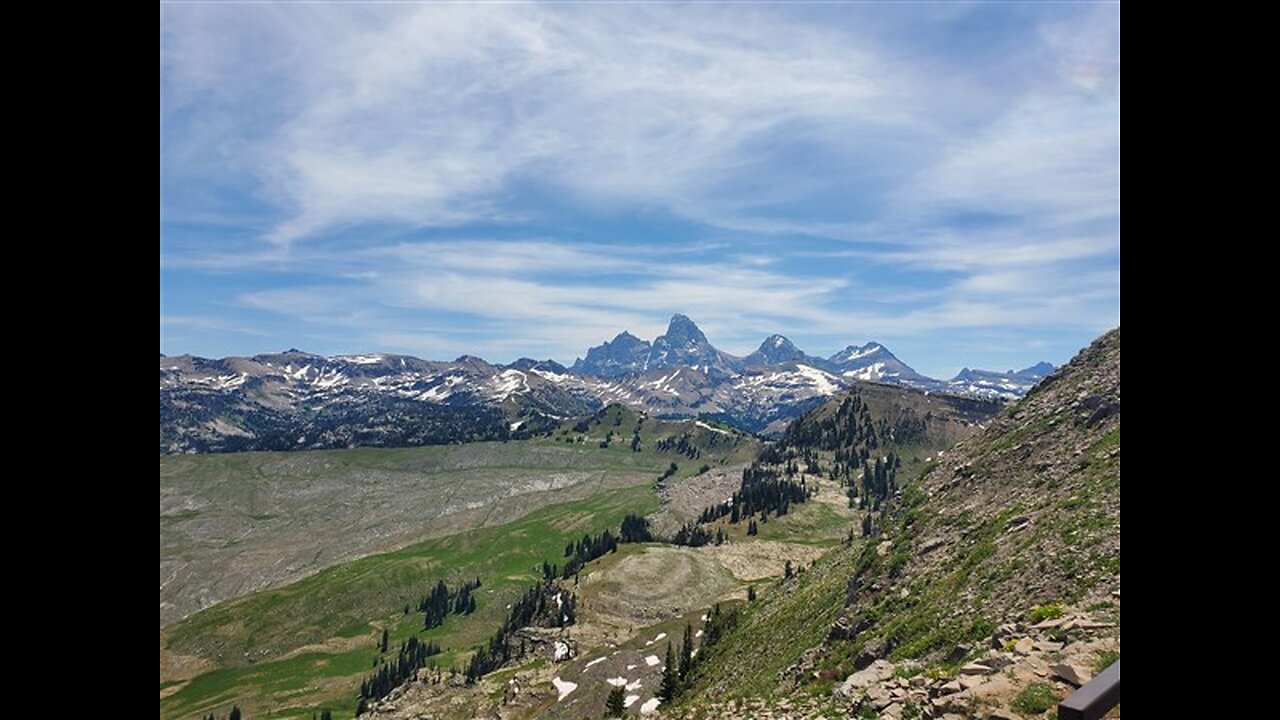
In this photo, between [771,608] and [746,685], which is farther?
[771,608]

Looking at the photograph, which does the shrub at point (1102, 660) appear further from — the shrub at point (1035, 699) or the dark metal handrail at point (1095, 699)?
the dark metal handrail at point (1095, 699)

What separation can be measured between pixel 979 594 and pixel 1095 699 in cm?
3308

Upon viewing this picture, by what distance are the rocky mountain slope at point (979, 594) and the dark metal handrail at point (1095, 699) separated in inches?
629

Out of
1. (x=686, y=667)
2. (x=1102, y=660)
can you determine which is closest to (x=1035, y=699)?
(x=1102, y=660)

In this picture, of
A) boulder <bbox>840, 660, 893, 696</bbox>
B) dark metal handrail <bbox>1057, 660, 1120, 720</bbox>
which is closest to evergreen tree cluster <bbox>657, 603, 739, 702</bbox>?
boulder <bbox>840, 660, 893, 696</bbox>

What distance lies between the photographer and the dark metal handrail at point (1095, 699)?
5.31 m

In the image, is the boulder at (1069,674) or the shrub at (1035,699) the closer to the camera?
the shrub at (1035,699)

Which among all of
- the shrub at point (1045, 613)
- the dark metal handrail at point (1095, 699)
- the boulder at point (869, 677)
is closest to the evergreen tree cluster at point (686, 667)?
the boulder at point (869, 677)

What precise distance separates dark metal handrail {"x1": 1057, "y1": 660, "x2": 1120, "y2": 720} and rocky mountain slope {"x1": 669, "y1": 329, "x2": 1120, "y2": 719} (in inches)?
629

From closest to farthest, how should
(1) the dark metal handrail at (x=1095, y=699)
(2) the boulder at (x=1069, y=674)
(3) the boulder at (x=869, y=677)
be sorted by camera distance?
(1) the dark metal handrail at (x=1095, y=699) < (2) the boulder at (x=1069, y=674) < (3) the boulder at (x=869, y=677)
